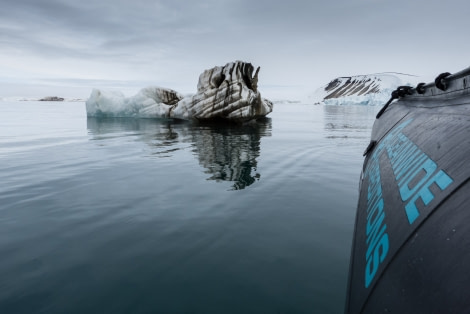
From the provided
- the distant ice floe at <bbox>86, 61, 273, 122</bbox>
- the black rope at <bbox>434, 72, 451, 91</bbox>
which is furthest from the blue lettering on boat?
the distant ice floe at <bbox>86, 61, 273, 122</bbox>

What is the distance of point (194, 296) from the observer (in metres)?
2.42

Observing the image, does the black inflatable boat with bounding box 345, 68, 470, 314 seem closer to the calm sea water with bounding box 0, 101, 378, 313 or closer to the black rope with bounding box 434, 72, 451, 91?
the black rope with bounding box 434, 72, 451, 91

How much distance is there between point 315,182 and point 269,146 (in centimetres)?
494

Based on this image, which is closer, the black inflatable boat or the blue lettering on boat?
the black inflatable boat

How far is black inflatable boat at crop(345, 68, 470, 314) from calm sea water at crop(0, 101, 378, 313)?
2.84ft

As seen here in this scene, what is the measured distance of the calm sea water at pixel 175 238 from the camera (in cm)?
240

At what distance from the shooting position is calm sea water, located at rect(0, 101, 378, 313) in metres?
2.40

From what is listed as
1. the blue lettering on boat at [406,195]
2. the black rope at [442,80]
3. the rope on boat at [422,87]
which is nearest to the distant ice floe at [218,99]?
the rope on boat at [422,87]

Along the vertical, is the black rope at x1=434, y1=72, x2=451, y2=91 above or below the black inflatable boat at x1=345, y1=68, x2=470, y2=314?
above

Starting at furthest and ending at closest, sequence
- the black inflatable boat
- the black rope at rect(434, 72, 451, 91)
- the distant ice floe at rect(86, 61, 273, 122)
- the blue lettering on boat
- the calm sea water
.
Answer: the distant ice floe at rect(86, 61, 273, 122) → the black rope at rect(434, 72, 451, 91) → the calm sea water → the blue lettering on boat → the black inflatable boat

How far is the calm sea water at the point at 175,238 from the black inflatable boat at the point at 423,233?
A: 865 mm

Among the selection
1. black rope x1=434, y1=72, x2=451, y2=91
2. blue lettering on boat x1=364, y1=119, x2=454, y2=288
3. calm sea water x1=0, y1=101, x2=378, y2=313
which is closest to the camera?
blue lettering on boat x1=364, y1=119, x2=454, y2=288

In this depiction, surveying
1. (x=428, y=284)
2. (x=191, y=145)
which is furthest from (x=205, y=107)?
(x=428, y=284)

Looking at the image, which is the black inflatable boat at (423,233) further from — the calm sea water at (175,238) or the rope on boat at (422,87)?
the calm sea water at (175,238)
